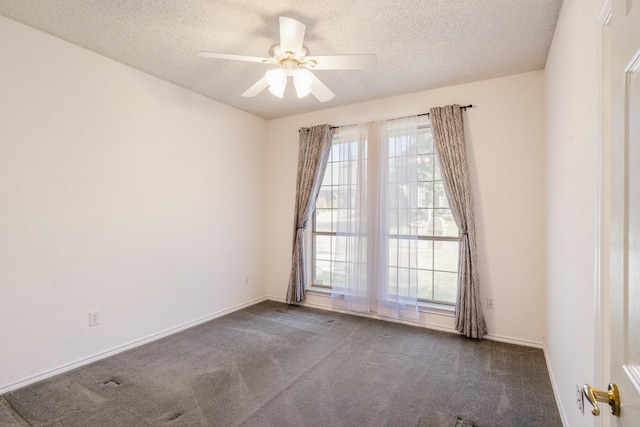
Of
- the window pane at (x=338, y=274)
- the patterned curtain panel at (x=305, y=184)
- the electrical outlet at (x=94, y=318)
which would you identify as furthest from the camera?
the patterned curtain panel at (x=305, y=184)

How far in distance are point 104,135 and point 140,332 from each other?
1917 millimetres

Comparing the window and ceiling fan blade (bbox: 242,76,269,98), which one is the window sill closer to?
the window

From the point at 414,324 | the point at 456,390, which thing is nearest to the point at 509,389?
the point at 456,390

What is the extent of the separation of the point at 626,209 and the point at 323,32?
2.34 metres

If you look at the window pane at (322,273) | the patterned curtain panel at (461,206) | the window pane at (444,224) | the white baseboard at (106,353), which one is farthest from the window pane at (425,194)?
the white baseboard at (106,353)

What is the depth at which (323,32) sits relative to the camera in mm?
2443

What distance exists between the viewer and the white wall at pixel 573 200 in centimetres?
140

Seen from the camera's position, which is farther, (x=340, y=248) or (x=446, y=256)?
(x=340, y=248)

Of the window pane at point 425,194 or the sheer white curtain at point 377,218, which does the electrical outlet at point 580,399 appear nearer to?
the sheer white curtain at point 377,218

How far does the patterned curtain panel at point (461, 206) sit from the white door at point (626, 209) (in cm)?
262

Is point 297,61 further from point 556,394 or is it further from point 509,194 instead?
point 556,394

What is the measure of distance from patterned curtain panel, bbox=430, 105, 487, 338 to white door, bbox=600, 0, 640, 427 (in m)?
2.62

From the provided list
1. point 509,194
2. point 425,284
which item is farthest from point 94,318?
point 509,194

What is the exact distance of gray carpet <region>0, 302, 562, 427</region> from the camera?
201 cm
